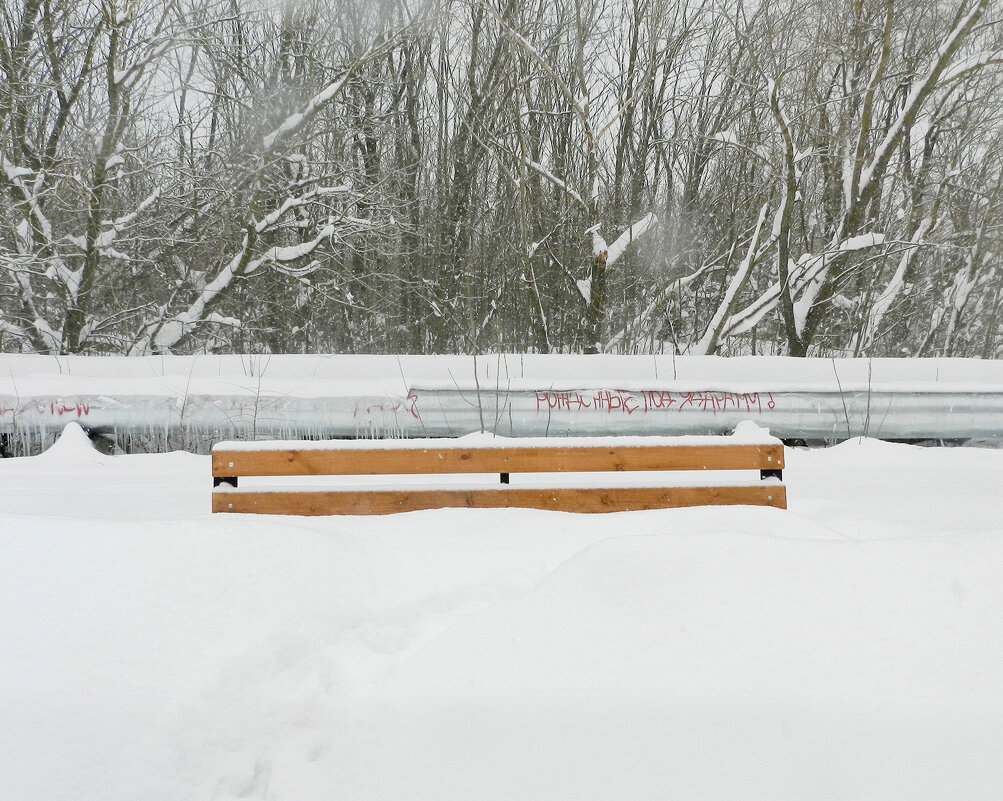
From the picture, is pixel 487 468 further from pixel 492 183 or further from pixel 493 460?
pixel 492 183

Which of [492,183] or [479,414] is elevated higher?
[492,183]

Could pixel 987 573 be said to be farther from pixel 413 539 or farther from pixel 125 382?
pixel 125 382

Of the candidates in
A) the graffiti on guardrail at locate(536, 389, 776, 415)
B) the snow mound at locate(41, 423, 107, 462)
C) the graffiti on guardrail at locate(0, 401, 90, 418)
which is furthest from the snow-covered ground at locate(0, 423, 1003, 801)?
the graffiti on guardrail at locate(0, 401, 90, 418)

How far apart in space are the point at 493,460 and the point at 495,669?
74.9 inches

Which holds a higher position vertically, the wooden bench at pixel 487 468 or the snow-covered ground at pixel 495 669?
the wooden bench at pixel 487 468

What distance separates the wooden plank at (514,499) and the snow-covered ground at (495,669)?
65cm

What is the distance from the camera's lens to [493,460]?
12.6 feet

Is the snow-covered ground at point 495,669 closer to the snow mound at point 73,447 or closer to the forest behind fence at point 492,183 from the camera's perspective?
the snow mound at point 73,447

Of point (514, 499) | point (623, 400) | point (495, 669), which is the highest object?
point (623, 400)

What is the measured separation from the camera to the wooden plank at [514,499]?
3.77 meters

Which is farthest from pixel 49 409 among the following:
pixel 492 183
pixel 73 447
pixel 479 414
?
pixel 492 183

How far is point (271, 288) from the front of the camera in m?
10.6

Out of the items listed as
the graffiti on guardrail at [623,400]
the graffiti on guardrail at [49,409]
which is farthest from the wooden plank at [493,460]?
the graffiti on guardrail at [49,409]

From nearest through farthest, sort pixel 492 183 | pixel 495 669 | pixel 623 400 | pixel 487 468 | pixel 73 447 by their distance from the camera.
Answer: pixel 495 669 < pixel 487 468 < pixel 73 447 < pixel 623 400 < pixel 492 183
